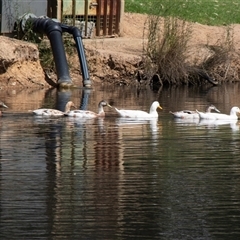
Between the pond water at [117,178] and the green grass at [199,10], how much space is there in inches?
697

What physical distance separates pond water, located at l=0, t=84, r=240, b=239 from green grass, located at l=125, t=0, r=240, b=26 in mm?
17711

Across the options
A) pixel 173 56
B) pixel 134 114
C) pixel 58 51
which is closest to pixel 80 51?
pixel 58 51

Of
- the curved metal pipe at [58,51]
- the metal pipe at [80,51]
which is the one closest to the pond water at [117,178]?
the curved metal pipe at [58,51]

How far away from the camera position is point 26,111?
77.0 ft

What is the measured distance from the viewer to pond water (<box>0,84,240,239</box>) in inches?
506

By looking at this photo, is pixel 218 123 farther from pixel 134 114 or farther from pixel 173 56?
pixel 173 56

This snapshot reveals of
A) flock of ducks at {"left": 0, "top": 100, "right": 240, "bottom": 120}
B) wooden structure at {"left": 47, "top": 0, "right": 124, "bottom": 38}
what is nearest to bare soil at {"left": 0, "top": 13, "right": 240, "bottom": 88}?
wooden structure at {"left": 47, "top": 0, "right": 124, "bottom": 38}

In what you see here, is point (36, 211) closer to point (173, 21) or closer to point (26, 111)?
point (26, 111)

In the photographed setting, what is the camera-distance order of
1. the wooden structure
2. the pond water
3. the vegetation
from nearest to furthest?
the pond water
the vegetation
the wooden structure

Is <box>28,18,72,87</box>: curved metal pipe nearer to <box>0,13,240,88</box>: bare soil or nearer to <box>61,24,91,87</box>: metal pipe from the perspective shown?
<box>61,24,91,87</box>: metal pipe

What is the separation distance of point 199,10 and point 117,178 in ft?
91.0

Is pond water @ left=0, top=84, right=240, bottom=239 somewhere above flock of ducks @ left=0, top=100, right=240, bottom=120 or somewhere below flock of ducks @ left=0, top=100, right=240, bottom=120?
below

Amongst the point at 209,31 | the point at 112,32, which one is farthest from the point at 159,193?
the point at 209,31

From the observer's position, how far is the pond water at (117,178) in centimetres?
1286
